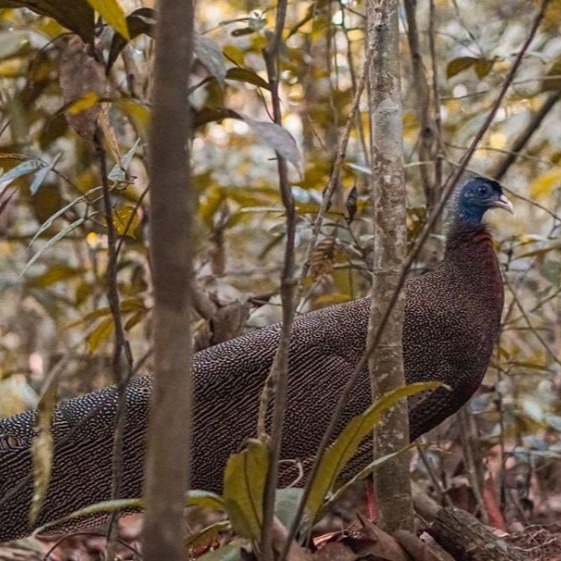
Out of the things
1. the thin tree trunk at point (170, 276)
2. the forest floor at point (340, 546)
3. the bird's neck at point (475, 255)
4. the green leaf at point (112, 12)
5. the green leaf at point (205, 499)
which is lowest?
the forest floor at point (340, 546)

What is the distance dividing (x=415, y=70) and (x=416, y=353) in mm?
1152

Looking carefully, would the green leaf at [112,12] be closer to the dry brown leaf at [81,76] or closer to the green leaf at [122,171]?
the dry brown leaf at [81,76]

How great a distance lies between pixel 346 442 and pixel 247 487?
0.67ft

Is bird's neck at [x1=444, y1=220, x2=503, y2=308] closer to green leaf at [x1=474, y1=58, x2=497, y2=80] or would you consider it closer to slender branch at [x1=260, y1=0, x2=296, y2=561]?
green leaf at [x1=474, y1=58, x2=497, y2=80]

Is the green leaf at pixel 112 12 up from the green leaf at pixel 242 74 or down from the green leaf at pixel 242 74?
up

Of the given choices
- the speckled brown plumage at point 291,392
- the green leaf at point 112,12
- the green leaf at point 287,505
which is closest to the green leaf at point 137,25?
the green leaf at point 112,12

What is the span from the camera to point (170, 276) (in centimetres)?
106

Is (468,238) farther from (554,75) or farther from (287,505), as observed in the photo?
(287,505)

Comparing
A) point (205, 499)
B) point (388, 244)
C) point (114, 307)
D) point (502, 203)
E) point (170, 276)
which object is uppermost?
point (170, 276)

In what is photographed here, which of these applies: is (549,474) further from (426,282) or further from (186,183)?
(186,183)

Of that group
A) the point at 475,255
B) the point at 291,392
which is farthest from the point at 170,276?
the point at 475,255

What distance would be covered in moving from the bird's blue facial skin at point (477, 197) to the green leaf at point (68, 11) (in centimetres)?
233

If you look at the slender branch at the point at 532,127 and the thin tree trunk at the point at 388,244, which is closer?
the thin tree trunk at the point at 388,244

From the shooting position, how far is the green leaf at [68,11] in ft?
5.69
